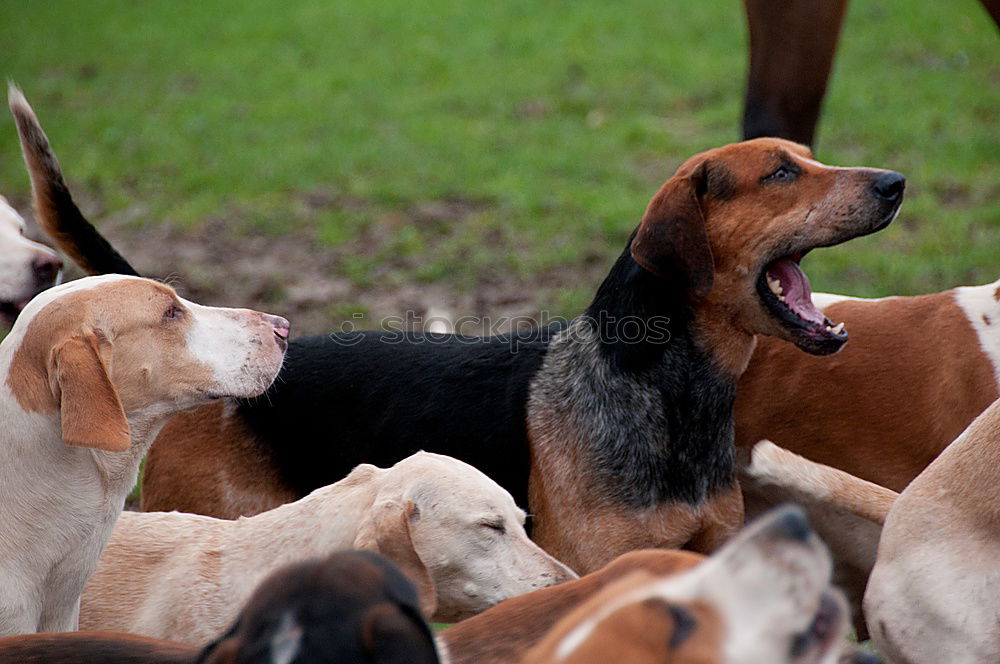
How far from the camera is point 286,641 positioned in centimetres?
229

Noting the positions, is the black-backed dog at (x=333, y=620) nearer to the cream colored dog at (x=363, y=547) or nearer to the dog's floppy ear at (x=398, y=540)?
the dog's floppy ear at (x=398, y=540)

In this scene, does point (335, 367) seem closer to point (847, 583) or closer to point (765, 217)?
point (765, 217)

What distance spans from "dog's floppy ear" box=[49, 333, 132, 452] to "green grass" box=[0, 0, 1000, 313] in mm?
3989

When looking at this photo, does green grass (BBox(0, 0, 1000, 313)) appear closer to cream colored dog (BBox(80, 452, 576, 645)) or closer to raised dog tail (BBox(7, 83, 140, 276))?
raised dog tail (BBox(7, 83, 140, 276))

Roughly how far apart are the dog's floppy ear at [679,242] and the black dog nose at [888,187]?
0.60 m

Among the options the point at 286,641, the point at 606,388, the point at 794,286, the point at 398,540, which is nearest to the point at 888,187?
the point at 794,286

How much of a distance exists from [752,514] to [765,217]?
1144mm

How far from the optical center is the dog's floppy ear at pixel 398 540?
11.1 ft

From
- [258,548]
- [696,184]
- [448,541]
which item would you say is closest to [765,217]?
[696,184]

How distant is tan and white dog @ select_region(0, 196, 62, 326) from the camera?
15.8 feet

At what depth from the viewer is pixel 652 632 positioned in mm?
2174

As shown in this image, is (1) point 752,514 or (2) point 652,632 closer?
(2) point 652,632

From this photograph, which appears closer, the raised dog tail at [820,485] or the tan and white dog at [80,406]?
the tan and white dog at [80,406]

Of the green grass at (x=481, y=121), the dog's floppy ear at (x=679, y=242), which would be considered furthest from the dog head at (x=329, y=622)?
the green grass at (x=481, y=121)
